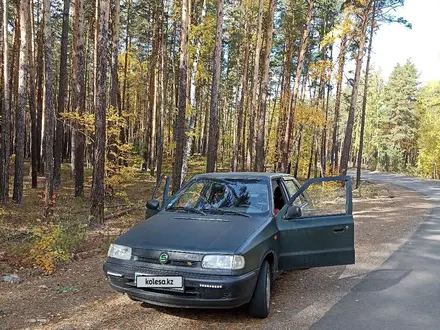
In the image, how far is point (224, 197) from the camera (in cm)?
545

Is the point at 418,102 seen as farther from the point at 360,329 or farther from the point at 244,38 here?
the point at 360,329

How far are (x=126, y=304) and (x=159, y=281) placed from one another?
3.63ft

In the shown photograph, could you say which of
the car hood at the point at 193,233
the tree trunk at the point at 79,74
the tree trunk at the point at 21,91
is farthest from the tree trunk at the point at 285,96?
the car hood at the point at 193,233

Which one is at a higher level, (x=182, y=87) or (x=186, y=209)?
(x=182, y=87)

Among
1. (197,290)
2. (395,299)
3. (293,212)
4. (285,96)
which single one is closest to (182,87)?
(293,212)

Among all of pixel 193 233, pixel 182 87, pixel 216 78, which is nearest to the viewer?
pixel 193 233

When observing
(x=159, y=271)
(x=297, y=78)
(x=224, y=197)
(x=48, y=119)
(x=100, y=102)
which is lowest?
(x=159, y=271)

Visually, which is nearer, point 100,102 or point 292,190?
point 292,190

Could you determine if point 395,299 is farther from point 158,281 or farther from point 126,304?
point 126,304

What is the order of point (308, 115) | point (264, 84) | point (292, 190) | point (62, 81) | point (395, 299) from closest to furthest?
1. point (395, 299)
2. point (292, 190)
3. point (62, 81)
4. point (264, 84)
5. point (308, 115)

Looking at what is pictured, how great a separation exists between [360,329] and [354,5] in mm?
21735

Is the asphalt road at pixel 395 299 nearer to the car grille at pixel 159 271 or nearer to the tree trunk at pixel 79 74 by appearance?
the car grille at pixel 159 271

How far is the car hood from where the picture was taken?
13.5 feet

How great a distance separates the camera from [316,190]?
23.2m
